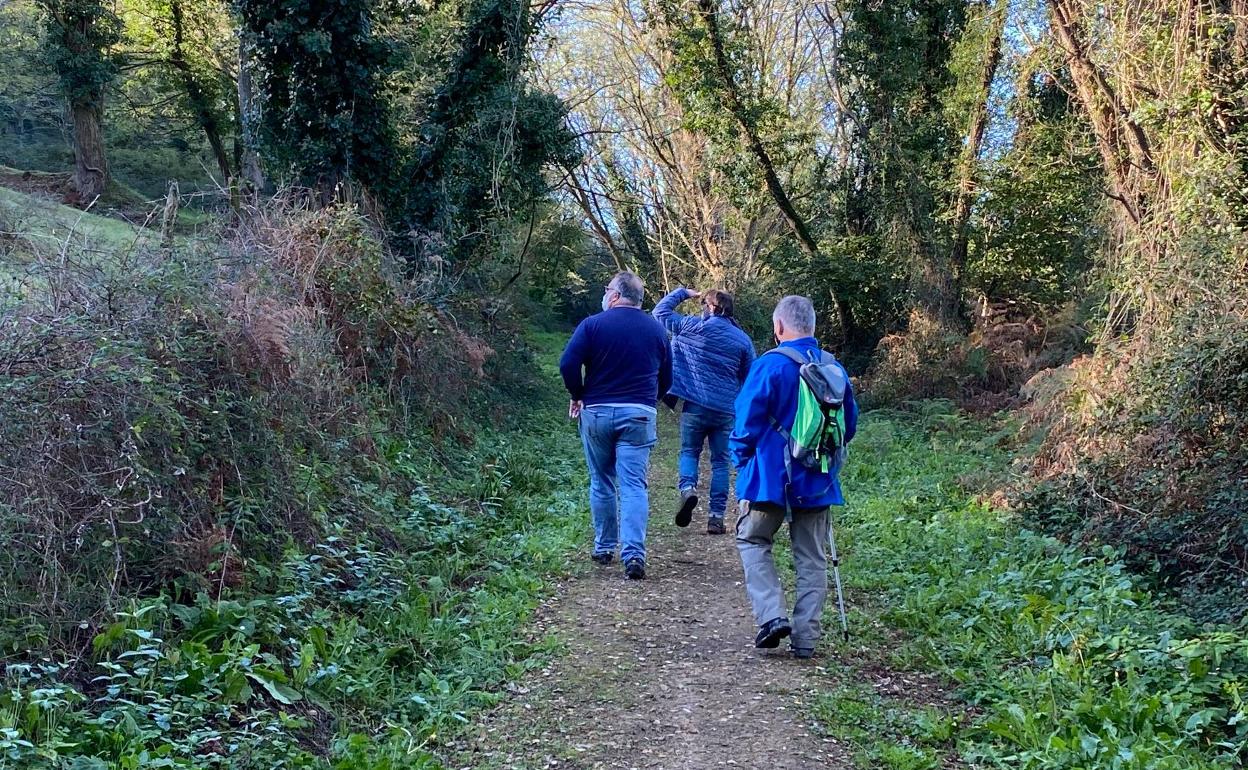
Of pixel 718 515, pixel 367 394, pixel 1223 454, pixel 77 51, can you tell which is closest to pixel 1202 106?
pixel 1223 454

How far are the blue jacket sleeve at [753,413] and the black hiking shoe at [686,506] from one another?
2677 mm

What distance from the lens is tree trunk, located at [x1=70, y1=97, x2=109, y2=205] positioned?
81.4 ft

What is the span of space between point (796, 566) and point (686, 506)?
8.73 ft

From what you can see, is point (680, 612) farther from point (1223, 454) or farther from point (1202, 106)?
point (1202, 106)

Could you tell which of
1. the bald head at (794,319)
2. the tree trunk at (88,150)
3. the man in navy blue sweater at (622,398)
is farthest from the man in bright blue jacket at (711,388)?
the tree trunk at (88,150)

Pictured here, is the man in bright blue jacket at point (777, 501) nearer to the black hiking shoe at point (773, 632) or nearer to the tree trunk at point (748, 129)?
the black hiking shoe at point (773, 632)

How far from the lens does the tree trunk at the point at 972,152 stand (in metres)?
16.5

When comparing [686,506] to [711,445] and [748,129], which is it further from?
[748,129]

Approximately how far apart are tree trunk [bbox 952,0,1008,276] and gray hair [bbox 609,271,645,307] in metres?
11.5

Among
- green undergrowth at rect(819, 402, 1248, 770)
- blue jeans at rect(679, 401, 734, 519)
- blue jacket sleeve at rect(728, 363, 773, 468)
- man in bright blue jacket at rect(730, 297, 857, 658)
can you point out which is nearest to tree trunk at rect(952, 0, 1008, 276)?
green undergrowth at rect(819, 402, 1248, 770)

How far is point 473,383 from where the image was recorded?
43.5 ft

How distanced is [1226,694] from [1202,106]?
5.90 m

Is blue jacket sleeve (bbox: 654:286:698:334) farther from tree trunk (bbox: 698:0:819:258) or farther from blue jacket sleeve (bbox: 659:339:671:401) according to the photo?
tree trunk (bbox: 698:0:819:258)

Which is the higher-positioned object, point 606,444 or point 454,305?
point 454,305
